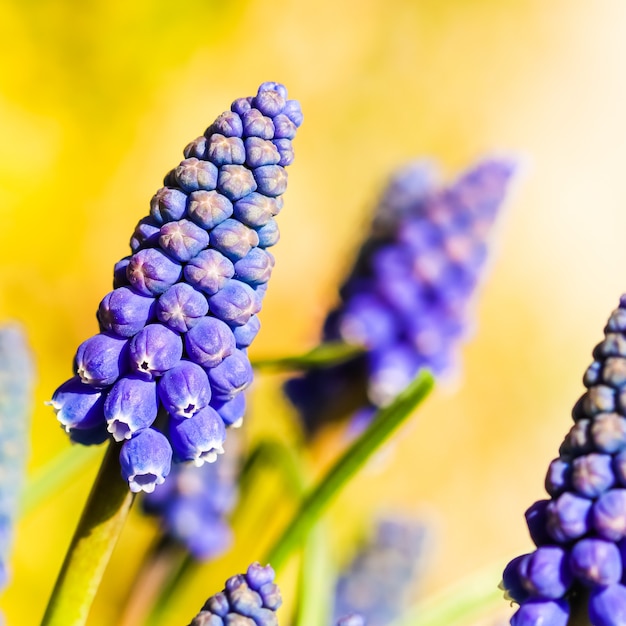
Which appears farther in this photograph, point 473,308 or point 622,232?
point 622,232

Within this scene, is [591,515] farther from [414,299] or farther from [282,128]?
[414,299]

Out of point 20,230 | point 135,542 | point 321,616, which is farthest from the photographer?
point 20,230

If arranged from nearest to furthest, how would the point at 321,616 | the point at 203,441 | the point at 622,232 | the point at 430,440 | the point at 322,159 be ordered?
the point at 203,441
the point at 321,616
the point at 430,440
the point at 322,159
the point at 622,232

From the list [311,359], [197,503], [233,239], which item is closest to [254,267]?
[233,239]

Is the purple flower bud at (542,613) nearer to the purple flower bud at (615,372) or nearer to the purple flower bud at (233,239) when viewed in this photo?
the purple flower bud at (615,372)

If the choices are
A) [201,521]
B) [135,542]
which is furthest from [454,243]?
[135,542]

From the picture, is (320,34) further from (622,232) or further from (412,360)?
(412,360)

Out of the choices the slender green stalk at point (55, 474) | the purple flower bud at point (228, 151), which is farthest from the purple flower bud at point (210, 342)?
the slender green stalk at point (55, 474)
